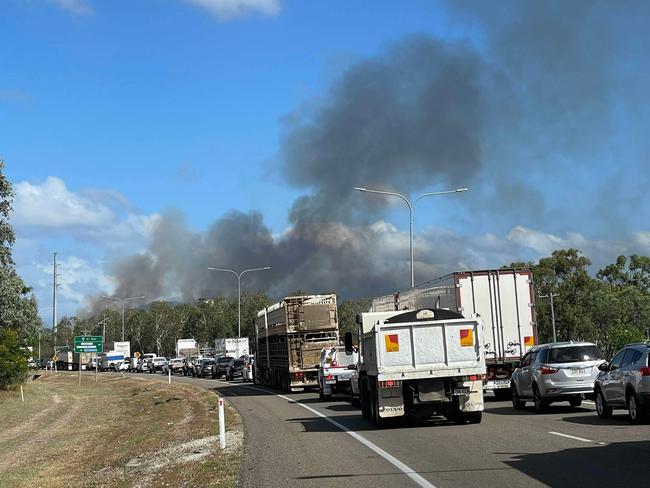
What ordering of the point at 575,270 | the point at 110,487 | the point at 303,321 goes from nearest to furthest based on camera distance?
the point at 110,487 → the point at 303,321 → the point at 575,270

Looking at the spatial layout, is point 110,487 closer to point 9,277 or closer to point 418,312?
point 418,312

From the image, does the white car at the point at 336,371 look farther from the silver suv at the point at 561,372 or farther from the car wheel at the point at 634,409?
the car wheel at the point at 634,409

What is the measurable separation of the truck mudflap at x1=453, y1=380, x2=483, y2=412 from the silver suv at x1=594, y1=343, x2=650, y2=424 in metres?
2.68

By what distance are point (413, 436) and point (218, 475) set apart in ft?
16.7

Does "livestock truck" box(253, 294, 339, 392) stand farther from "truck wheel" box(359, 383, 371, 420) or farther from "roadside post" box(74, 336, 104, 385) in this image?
"roadside post" box(74, 336, 104, 385)

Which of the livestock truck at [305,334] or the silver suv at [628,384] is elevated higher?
the livestock truck at [305,334]

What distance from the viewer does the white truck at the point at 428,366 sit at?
1705 centimetres

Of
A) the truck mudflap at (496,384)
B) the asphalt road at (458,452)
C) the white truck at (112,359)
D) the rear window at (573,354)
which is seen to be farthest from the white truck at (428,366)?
the white truck at (112,359)

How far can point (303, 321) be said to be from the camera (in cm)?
3572

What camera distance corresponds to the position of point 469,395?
17.2 m

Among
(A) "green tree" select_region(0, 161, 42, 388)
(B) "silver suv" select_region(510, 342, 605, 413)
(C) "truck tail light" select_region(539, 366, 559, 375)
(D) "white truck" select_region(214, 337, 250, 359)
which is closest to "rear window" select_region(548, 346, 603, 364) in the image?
(B) "silver suv" select_region(510, 342, 605, 413)

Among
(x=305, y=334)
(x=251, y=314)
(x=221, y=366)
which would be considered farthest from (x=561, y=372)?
(x=251, y=314)

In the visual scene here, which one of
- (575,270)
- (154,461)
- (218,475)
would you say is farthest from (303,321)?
(575,270)

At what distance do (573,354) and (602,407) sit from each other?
2.33 meters
